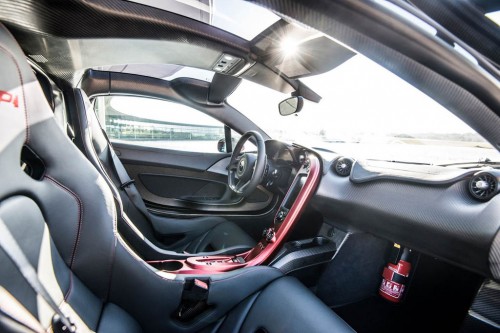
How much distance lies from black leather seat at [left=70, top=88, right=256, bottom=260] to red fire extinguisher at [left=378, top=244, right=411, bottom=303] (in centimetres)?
82

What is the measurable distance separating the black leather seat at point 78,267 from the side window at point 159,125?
1588mm

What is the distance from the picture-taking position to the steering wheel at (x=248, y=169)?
5.25ft

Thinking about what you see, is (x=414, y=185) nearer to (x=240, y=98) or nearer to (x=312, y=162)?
(x=312, y=162)

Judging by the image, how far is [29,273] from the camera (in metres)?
0.64

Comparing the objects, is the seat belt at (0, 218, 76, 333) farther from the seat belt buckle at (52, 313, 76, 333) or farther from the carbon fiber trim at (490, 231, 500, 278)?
the carbon fiber trim at (490, 231, 500, 278)

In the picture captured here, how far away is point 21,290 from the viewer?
2.00 feet

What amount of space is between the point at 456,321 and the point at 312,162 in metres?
1.11

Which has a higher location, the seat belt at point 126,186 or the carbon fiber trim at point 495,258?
the carbon fiber trim at point 495,258

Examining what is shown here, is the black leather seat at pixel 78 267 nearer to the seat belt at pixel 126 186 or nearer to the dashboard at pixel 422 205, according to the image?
the dashboard at pixel 422 205

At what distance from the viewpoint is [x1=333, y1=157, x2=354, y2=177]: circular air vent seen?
1.55 meters

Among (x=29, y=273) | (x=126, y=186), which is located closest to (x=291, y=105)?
(x=126, y=186)

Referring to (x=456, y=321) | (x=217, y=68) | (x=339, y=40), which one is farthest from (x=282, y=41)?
(x=456, y=321)

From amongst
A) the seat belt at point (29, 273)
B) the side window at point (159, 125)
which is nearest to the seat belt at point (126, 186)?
the side window at point (159, 125)

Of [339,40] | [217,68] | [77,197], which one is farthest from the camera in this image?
[217,68]
